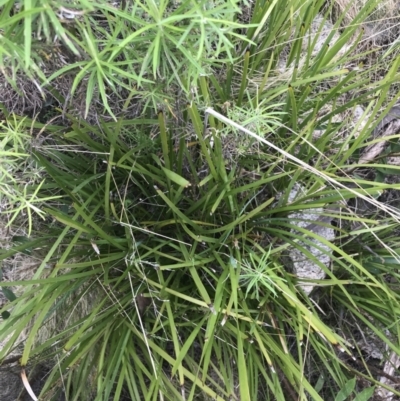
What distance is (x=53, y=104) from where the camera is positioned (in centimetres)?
98

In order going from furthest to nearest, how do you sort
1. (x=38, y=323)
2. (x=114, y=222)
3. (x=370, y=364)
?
(x=370, y=364), (x=114, y=222), (x=38, y=323)

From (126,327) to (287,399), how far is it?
45 cm

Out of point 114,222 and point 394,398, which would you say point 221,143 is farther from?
point 394,398

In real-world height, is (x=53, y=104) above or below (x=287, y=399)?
above

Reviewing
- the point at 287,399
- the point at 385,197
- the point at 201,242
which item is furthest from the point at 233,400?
the point at 385,197

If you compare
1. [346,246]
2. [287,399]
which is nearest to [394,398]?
[287,399]

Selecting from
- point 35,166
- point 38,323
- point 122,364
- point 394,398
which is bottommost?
point 394,398

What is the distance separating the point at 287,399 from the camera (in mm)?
1069

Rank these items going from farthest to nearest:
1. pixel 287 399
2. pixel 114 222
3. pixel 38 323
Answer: pixel 287 399 → pixel 114 222 → pixel 38 323

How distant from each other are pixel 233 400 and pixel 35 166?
0.64 meters

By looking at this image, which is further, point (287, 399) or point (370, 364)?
point (370, 364)

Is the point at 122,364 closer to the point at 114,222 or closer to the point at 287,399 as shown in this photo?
the point at 114,222

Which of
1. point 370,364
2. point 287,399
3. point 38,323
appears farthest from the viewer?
point 370,364

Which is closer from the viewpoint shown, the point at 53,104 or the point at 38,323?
the point at 38,323
